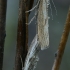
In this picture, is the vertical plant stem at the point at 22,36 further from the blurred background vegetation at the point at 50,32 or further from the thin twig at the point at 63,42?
the blurred background vegetation at the point at 50,32

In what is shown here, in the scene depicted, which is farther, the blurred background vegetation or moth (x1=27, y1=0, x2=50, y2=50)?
the blurred background vegetation

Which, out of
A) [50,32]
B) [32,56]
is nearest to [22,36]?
[32,56]

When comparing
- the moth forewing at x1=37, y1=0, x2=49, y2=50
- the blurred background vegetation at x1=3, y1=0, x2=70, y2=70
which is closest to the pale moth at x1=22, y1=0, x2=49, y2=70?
the moth forewing at x1=37, y1=0, x2=49, y2=50

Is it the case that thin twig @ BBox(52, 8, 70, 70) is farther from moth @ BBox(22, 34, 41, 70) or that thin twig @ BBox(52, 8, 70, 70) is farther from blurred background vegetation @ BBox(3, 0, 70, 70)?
blurred background vegetation @ BBox(3, 0, 70, 70)

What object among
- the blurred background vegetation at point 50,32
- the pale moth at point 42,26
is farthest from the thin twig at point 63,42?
the blurred background vegetation at point 50,32

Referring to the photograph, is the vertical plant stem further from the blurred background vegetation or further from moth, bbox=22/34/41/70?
the blurred background vegetation

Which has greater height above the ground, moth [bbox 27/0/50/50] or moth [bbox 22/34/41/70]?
moth [bbox 27/0/50/50]

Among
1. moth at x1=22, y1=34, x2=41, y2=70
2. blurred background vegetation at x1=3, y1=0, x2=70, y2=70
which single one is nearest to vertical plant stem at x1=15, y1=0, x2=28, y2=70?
moth at x1=22, y1=34, x2=41, y2=70

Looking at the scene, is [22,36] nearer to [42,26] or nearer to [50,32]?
[42,26]
